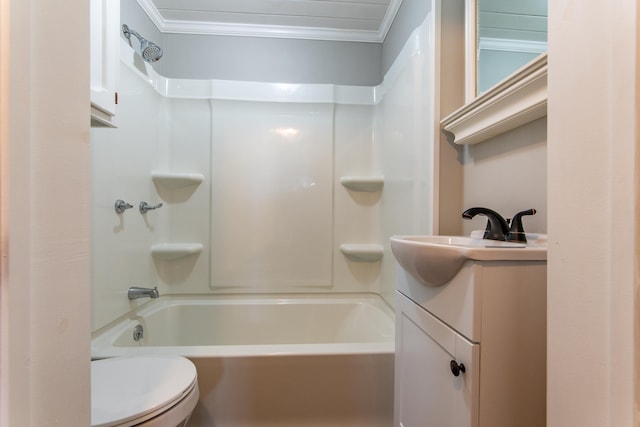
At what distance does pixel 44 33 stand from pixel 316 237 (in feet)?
6.25

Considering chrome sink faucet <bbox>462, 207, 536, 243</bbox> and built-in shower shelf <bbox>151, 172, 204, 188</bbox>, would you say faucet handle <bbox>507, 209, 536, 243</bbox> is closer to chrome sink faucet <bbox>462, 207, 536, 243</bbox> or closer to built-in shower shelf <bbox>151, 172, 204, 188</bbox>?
chrome sink faucet <bbox>462, 207, 536, 243</bbox>

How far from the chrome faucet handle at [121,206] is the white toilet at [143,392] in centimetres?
77

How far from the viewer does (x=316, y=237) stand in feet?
7.31

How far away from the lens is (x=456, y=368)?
2.40 feet

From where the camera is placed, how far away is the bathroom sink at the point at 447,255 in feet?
2.26

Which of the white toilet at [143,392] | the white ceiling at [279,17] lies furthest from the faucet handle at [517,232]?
the white ceiling at [279,17]

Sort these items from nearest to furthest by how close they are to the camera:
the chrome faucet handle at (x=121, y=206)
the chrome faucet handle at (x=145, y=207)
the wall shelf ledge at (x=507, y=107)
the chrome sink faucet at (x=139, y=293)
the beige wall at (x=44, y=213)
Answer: the beige wall at (x=44, y=213), the wall shelf ledge at (x=507, y=107), the chrome faucet handle at (x=121, y=206), the chrome sink faucet at (x=139, y=293), the chrome faucet handle at (x=145, y=207)

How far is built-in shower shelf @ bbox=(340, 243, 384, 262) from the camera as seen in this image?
85.6 inches

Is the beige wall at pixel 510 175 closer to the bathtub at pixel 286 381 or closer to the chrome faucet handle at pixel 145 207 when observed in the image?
the bathtub at pixel 286 381

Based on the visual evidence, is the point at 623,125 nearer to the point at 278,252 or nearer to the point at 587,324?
the point at 587,324

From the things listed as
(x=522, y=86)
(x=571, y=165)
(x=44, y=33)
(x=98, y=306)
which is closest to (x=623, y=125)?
(x=571, y=165)

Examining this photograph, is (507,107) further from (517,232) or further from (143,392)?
(143,392)

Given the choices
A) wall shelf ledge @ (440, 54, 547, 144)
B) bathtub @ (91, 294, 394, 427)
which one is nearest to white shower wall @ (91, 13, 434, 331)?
bathtub @ (91, 294, 394, 427)

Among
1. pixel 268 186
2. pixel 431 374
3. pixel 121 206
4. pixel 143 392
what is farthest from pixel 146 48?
pixel 431 374
